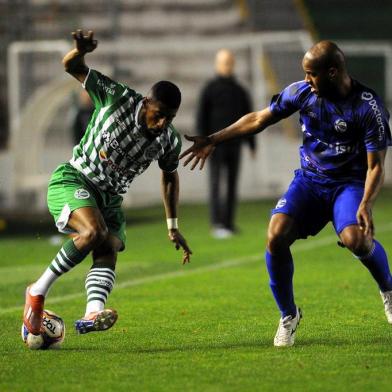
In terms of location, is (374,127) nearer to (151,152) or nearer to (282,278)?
(282,278)

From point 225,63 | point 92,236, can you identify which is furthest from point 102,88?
point 225,63

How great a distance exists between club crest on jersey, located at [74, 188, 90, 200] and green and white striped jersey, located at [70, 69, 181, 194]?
0.14m

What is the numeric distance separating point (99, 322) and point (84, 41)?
1740 millimetres

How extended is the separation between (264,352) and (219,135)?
4.75 ft

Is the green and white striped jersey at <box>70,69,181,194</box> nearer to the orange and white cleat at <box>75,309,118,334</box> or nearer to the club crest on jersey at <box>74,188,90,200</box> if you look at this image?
the club crest on jersey at <box>74,188,90,200</box>

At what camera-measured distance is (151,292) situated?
11.4 meters

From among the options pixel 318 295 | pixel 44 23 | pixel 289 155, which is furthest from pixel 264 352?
pixel 44 23

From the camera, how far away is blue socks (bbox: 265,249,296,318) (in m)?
7.88

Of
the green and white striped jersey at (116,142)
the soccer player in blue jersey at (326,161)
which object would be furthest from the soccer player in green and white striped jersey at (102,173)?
the soccer player in blue jersey at (326,161)

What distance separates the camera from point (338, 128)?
25.8 feet

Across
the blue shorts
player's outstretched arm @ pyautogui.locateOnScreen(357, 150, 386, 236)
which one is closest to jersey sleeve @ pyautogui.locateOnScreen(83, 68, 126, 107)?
the blue shorts

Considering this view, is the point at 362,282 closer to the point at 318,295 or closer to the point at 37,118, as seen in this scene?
the point at 318,295

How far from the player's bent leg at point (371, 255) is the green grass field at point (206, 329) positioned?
29 cm

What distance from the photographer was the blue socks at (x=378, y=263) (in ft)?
26.3
